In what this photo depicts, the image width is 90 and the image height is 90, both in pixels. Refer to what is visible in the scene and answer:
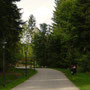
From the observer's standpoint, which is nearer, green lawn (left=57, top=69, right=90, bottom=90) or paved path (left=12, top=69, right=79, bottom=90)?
paved path (left=12, top=69, right=79, bottom=90)

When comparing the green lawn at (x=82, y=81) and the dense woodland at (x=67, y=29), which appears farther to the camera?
the dense woodland at (x=67, y=29)

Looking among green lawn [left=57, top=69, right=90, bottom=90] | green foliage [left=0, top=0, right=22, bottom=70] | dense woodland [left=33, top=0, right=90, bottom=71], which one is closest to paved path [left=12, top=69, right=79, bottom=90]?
green lawn [left=57, top=69, right=90, bottom=90]

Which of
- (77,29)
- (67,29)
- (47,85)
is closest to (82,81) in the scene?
(47,85)

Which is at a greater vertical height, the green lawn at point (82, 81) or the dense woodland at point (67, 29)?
the dense woodland at point (67, 29)

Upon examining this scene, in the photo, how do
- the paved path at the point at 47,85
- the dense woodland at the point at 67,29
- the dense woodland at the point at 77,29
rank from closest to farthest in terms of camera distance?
the paved path at the point at 47,85
the dense woodland at the point at 67,29
the dense woodland at the point at 77,29

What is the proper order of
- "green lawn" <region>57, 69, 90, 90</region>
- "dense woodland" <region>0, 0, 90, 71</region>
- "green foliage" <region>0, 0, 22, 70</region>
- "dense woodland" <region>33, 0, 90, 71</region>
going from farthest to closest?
1. "dense woodland" <region>33, 0, 90, 71</region>
2. "dense woodland" <region>0, 0, 90, 71</region>
3. "green foliage" <region>0, 0, 22, 70</region>
4. "green lawn" <region>57, 69, 90, 90</region>

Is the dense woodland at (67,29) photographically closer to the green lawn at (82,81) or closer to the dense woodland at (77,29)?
the dense woodland at (77,29)

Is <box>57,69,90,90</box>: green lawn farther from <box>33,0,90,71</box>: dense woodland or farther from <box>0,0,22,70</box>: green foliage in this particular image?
<box>33,0,90,71</box>: dense woodland

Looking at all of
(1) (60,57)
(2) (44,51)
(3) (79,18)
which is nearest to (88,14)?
(3) (79,18)

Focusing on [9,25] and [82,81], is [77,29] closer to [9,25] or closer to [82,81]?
[9,25]

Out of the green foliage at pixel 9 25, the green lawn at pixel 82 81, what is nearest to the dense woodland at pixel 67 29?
the green foliage at pixel 9 25

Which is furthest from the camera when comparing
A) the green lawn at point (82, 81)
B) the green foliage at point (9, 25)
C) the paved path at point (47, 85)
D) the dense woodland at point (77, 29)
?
the dense woodland at point (77, 29)

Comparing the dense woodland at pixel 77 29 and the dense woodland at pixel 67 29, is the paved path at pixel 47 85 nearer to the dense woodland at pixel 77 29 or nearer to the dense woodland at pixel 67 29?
the dense woodland at pixel 67 29

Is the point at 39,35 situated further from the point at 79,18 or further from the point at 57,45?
the point at 79,18
